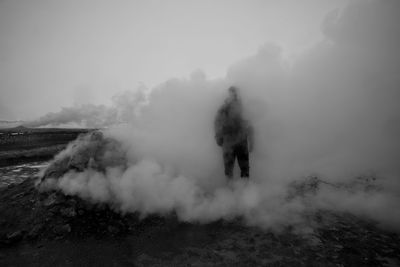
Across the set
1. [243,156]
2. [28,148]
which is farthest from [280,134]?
[28,148]

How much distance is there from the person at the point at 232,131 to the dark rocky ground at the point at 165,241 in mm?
1315

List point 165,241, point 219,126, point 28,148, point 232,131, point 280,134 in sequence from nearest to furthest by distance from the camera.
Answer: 1. point 165,241
2. point 232,131
3. point 219,126
4. point 280,134
5. point 28,148

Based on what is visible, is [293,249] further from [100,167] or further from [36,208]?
[36,208]

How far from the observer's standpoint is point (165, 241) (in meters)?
3.22

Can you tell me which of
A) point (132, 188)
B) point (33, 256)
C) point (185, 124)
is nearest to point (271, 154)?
point (185, 124)

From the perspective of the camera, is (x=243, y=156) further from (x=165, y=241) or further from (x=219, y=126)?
(x=165, y=241)

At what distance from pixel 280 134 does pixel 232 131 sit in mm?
2368

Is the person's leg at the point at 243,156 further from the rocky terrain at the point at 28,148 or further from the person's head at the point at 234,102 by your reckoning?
the rocky terrain at the point at 28,148

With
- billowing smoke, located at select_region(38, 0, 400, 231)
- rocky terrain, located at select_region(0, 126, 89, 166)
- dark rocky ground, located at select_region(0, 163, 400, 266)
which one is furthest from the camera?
rocky terrain, located at select_region(0, 126, 89, 166)

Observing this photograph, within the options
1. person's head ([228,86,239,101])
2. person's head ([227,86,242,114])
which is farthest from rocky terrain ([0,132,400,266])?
person's head ([228,86,239,101])

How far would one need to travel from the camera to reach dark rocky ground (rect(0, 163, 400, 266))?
106 inches

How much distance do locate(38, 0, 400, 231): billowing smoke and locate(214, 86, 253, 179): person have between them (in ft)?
1.60

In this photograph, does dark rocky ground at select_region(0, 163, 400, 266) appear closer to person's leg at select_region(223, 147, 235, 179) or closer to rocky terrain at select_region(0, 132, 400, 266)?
rocky terrain at select_region(0, 132, 400, 266)

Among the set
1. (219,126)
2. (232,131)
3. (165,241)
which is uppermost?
(219,126)
